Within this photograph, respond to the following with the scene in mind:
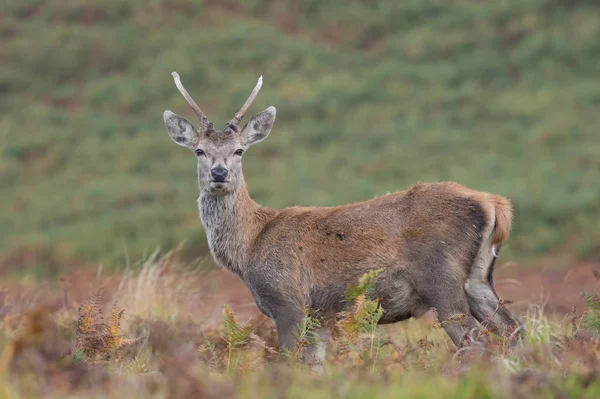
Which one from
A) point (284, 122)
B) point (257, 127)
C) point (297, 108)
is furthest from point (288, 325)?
point (297, 108)

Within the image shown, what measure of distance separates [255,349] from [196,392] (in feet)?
9.83

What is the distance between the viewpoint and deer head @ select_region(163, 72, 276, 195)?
28.0ft

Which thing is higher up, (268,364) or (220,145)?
(220,145)

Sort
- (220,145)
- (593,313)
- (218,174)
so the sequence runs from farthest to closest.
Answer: (220,145)
(218,174)
(593,313)

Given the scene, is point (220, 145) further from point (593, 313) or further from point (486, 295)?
point (593, 313)

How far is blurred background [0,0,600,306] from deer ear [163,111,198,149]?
10317mm

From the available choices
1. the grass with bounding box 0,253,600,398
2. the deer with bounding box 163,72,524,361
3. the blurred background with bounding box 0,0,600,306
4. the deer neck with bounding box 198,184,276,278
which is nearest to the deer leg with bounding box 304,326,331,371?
the deer with bounding box 163,72,524,361

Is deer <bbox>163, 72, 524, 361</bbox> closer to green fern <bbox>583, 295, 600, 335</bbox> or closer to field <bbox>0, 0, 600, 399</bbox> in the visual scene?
green fern <bbox>583, 295, 600, 335</bbox>

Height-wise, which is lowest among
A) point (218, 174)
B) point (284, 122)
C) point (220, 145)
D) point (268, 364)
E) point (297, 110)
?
point (284, 122)

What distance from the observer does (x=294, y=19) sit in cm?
3212

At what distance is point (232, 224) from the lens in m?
8.48

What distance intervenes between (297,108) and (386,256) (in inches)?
816

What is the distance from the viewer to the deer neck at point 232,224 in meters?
8.32

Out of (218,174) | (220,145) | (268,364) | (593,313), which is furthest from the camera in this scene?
(220,145)
